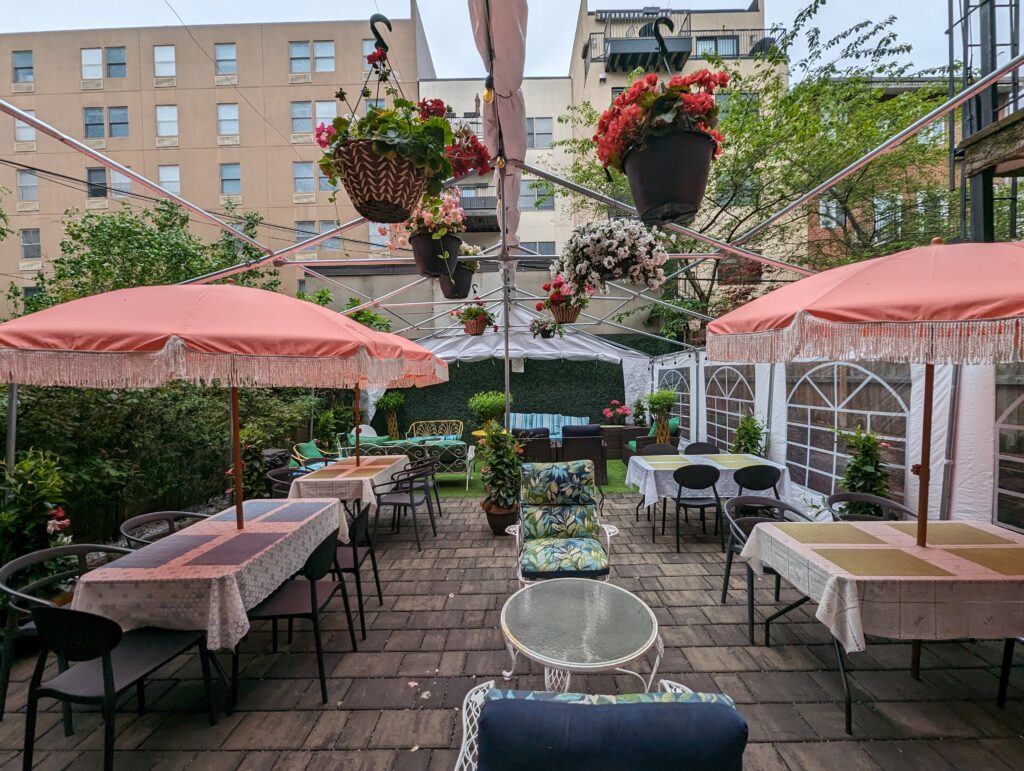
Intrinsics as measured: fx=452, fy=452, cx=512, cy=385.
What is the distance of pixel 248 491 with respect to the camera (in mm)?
6133

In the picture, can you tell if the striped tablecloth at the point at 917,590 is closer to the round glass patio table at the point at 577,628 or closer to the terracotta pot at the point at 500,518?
the round glass patio table at the point at 577,628

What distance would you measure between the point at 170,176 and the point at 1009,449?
23.3 metres

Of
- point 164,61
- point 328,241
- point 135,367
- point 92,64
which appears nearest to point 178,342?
point 135,367

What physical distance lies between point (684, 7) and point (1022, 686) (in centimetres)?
2442

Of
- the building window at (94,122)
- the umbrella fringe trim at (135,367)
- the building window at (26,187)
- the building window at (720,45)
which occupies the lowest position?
the umbrella fringe trim at (135,367)

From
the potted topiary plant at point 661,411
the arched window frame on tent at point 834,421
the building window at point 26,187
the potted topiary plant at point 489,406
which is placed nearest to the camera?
the arched window frame on tent at point 834,421

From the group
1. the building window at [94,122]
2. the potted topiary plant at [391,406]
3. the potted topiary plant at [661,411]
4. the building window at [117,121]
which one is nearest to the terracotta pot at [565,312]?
the potted topiary plant at [661,411]

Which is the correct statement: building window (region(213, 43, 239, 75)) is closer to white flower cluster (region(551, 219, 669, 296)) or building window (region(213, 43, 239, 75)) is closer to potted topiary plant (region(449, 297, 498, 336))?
potted topiary plant (region(449, 297, 498, 336))

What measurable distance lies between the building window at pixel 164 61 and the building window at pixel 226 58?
1584 millimetres

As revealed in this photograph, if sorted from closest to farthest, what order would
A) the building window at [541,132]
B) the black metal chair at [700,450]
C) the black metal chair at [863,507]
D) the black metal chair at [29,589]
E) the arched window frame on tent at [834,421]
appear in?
the black metal chair at [29,589]
the black metal chair at [863,507]
the arched window frame on tent at [834,421]
the black metal chair at [700,450]
the building window at [541,132]

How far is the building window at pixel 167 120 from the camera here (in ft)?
56.1

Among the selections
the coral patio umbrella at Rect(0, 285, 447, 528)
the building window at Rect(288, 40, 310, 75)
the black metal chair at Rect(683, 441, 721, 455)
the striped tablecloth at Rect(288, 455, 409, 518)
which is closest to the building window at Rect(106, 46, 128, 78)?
the building window at Rect(288, 40, 310, 75)

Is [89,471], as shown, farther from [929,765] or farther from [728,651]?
[929,765]

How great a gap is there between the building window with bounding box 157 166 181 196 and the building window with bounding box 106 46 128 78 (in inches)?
147
